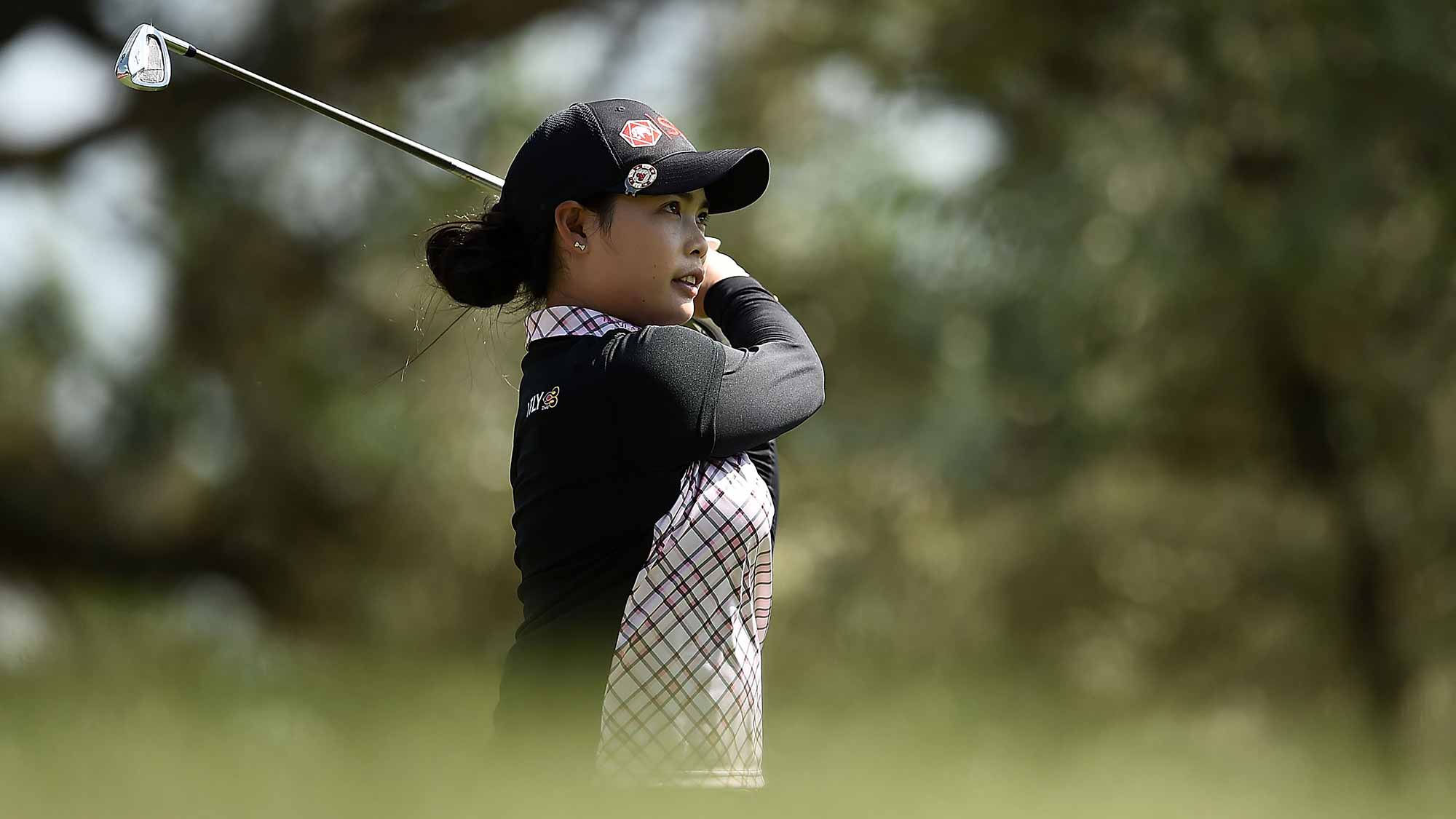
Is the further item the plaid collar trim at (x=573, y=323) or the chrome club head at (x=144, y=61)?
the chrome club head at (x=144, y=61)

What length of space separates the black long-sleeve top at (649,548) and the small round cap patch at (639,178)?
0.11m

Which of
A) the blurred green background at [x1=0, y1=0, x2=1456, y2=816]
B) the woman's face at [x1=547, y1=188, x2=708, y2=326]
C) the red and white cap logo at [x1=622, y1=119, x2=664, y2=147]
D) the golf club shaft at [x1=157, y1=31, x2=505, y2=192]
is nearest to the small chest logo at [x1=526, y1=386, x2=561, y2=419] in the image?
the woman's face at [x1=547, y1=188, x2=708, y2=326]

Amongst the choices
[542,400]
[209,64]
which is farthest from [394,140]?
[542,400]

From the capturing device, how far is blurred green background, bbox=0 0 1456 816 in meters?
5.04

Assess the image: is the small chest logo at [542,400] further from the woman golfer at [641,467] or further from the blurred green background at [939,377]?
the blurred green background at [939,377]

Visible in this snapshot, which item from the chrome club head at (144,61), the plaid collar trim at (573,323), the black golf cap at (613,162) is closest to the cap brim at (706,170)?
the black golf cap at (613,162)

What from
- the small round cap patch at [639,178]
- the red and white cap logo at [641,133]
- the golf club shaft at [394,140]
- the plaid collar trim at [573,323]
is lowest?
the plaid collar trim at [573,323]

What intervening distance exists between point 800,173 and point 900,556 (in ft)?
4.84

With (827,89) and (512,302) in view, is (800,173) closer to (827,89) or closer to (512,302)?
(827,89)

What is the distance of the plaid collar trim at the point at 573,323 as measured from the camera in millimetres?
1237

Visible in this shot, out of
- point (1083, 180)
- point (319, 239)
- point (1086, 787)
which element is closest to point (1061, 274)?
point (1083, 180)

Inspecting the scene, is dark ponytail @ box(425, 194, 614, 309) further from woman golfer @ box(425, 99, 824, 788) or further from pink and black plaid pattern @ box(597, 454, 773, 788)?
pink and black plaid pattern @ box(597, 454, 773, 788)

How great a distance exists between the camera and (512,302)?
1471 mm

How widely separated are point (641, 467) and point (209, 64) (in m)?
0.98
